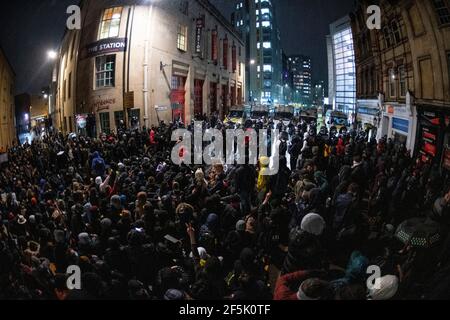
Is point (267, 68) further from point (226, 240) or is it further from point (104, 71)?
point (226, 240)

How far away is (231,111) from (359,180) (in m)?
20.5

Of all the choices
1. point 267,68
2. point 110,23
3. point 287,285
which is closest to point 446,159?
point 287,285

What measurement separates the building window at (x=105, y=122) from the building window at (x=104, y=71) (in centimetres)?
226

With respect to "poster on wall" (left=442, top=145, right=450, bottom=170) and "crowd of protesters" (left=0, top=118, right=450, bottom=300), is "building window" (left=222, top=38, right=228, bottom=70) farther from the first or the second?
"crowd of protesters" (left=0, top=118, right=450, bottom=300)

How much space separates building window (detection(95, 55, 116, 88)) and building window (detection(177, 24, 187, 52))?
602 cm

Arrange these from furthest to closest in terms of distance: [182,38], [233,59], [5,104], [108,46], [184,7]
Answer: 1. [233,59]
2. [182,38]
3. [184,7]
4. [5,104]
5. [108,46]

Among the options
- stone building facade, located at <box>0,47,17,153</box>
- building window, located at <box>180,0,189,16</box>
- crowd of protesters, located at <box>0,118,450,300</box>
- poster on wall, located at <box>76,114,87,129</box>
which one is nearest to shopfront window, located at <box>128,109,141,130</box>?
poster on wall, located at <box>76,114,87,129</box>

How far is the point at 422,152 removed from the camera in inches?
525

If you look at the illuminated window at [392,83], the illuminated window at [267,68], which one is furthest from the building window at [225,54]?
the illuminated window at [267,68]

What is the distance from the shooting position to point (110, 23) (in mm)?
21625

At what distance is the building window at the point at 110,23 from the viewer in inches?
847

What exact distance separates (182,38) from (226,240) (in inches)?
953
